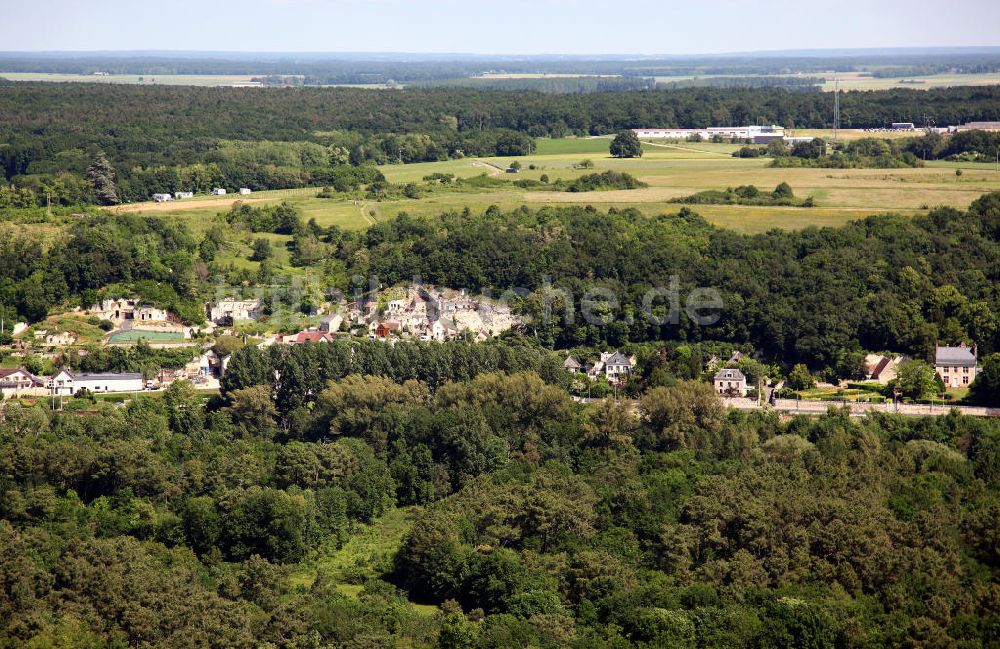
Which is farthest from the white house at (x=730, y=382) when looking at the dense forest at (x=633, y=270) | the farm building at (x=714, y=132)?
the farm building at (x=714, y=132)

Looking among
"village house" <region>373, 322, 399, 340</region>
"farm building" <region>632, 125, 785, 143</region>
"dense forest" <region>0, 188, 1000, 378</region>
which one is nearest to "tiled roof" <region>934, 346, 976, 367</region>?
"dense forest" <region>0, 188, 1000, 378</region>

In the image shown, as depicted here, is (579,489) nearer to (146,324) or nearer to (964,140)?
(146,324)

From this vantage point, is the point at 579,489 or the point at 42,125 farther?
the point at 42,125

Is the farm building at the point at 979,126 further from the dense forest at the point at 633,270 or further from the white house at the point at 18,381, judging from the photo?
the white house at the point at 18,381

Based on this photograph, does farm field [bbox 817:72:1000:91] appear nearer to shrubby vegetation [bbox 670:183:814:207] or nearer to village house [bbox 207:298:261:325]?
shrubby vegetation [bbox 670:183:814:207]

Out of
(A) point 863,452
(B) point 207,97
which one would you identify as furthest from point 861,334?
(B) point 207,97
